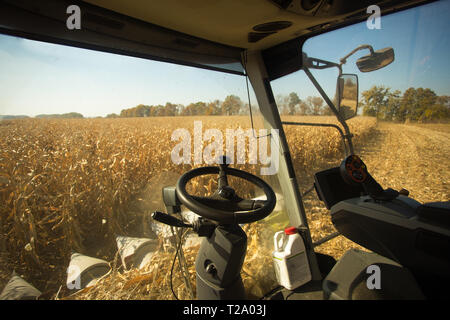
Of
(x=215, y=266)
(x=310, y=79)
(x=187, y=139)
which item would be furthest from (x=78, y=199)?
(x=310, y=79)

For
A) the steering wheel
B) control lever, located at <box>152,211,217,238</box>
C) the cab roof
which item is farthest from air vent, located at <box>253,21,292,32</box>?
control lever, located at <box>152,211,217,238</box>

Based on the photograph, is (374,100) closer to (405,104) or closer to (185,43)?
(405,104)

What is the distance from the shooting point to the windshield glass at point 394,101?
1514mm

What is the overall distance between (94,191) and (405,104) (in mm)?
2803

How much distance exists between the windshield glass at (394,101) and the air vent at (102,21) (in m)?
1.40

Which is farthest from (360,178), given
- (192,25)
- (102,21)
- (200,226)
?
(102,21)

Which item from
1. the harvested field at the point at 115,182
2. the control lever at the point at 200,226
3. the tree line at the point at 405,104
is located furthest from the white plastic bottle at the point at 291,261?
the tree line at the point at 405,104

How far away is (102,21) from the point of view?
1192 millimetres

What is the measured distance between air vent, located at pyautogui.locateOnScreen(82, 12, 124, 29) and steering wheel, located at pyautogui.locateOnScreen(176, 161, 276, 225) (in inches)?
37.5

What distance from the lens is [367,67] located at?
69.3 inches

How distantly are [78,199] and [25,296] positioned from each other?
2.68 ft

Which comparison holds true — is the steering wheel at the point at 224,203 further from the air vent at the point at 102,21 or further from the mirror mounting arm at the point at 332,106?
the mirror mounting arm at the point at 332,106

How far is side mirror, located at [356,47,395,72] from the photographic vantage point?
1641mm

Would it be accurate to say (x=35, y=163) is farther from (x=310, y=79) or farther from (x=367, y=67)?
(x=367, y=67)
